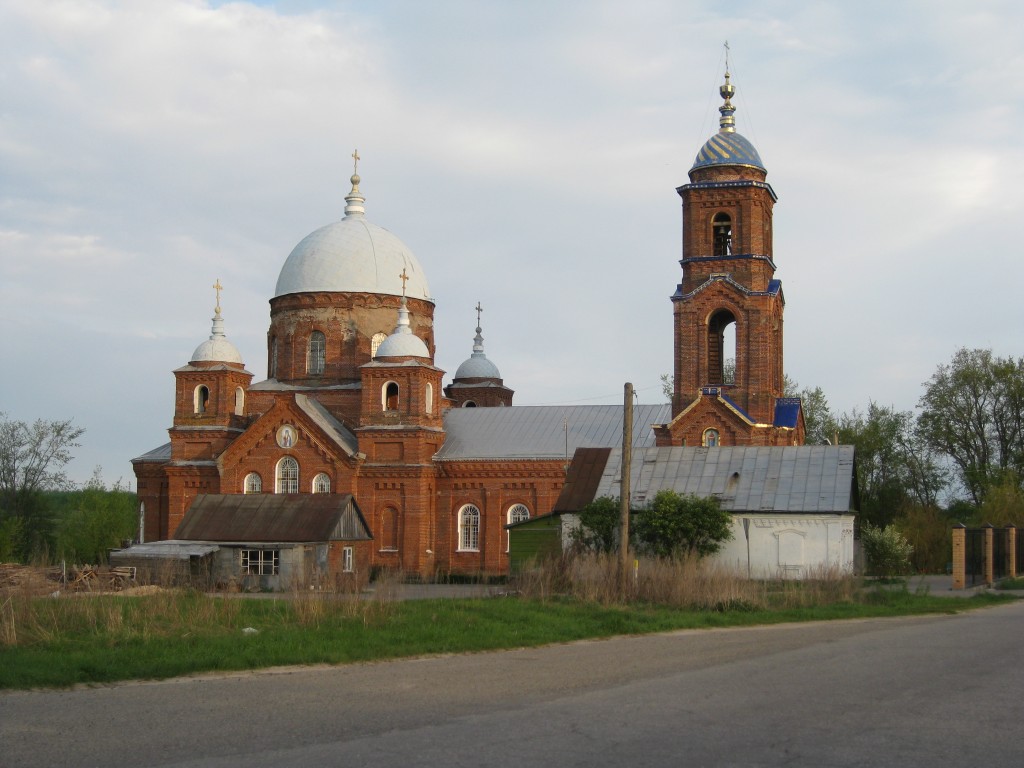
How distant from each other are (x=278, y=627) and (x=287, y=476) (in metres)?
25.1

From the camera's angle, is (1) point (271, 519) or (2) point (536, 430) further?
(2) point (536, 430)

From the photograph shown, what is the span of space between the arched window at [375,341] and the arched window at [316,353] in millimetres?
1736

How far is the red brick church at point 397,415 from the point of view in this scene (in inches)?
1447

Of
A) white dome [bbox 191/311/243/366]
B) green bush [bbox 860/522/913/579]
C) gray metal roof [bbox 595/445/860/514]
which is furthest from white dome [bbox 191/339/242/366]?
green bush [bbox 860/522/913/579]

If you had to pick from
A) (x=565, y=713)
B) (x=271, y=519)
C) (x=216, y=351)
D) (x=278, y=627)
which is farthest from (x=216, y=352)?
(x=565, y=713)

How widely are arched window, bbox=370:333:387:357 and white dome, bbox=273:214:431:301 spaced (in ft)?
5.43

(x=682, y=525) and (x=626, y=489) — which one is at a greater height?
(x=626, y=489)

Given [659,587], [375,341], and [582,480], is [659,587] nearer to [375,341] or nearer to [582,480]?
[582,480]

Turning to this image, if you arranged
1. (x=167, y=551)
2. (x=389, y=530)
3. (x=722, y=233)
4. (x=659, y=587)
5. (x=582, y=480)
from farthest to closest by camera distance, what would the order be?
(x=389, y=530), (x=722, y=233), (x=582, y=480), (x=167, y=551), (x=659, y=587)

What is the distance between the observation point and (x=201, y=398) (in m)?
43.5

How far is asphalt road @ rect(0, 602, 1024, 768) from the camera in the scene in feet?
29.4

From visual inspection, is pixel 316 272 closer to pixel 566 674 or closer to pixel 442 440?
pixel 442 440

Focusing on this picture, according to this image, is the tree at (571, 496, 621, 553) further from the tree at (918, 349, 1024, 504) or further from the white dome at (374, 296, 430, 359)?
the tree at (918, 349, 1024, 504)

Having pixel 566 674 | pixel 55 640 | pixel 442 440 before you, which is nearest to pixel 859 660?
pixel 566 674
